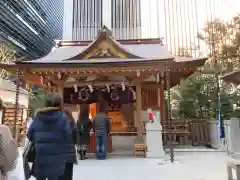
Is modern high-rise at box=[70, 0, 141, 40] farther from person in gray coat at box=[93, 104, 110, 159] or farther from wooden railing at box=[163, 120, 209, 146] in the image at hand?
person in gray coat at box=[93, 104, 110, 159]

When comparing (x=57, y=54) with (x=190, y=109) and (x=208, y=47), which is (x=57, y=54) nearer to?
(x=190, y=109)

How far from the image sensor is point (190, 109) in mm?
14070

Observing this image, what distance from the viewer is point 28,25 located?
135ft

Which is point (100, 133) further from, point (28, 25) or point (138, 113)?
point (28, 25)

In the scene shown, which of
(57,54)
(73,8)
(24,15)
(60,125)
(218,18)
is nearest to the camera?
(60,125)

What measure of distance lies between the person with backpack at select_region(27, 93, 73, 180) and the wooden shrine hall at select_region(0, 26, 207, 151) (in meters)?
5.33

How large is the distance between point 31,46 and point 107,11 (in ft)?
63.4

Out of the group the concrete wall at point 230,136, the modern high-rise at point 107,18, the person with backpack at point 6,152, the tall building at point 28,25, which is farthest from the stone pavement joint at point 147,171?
the tall building at point 28,25

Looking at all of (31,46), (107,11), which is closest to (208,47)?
(107,11)

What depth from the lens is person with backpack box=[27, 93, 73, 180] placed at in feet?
8.91

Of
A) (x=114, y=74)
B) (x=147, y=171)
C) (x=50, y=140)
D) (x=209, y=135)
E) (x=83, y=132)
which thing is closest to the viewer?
(x=50, y=140)

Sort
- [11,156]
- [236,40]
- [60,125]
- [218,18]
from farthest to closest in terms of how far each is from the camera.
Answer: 1. [218,18]
2. [236,40]
3. [60,125]
4. [11,156]

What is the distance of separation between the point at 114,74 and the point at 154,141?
9.52ft

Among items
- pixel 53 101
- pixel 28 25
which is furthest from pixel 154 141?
pixel 28 25
